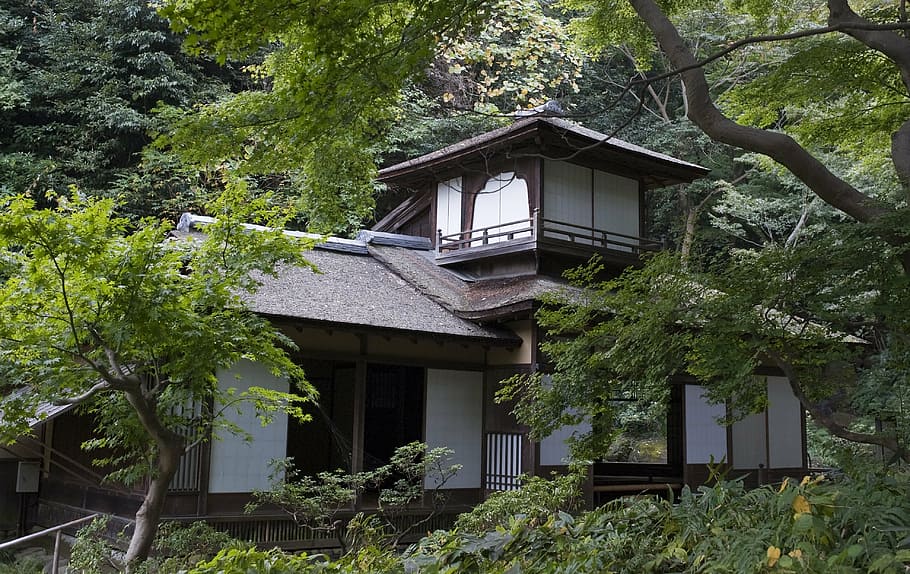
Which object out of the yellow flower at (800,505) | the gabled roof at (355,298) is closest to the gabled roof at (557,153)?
the gabled roof at (355,298)

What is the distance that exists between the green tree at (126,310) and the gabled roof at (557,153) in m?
6.51

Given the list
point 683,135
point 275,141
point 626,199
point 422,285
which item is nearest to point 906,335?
point 275,141

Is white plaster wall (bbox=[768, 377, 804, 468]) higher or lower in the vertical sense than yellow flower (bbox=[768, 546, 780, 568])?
higher

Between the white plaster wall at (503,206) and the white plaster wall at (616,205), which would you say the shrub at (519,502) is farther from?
the white plaster wall at (616,205)

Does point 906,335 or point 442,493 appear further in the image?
point 442,493

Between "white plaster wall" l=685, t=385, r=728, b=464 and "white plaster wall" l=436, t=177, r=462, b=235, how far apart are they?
4993 millimetres

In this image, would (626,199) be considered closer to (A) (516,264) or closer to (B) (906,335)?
(A) (516,264)

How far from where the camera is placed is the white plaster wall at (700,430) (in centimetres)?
1350

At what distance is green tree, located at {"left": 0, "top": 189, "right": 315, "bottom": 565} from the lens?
571 cm

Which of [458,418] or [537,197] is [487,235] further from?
[458,418]

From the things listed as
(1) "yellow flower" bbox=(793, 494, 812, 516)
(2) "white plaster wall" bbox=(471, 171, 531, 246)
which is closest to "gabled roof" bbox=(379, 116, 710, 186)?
(2) "white plaster wall" bbox=(471, 171, 531, 246)

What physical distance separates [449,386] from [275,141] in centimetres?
646

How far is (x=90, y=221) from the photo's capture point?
5.78 meters

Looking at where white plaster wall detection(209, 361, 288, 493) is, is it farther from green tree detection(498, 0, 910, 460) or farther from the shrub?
green tree detection(498, 0, 910, 460)
